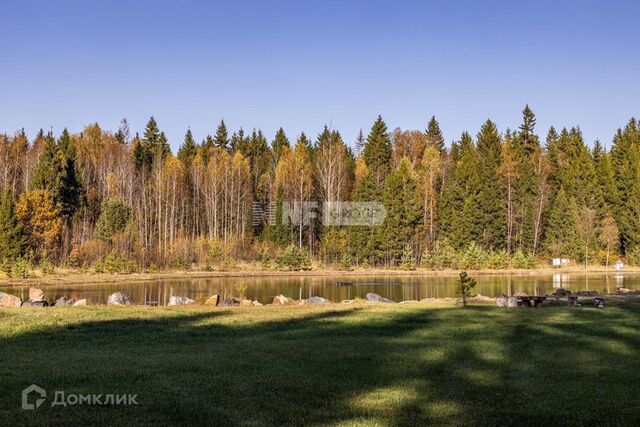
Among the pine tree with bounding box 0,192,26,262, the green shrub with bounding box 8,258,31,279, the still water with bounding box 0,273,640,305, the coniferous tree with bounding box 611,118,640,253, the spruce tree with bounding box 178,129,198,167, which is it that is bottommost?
the still water with bounding box 0,273,640,305

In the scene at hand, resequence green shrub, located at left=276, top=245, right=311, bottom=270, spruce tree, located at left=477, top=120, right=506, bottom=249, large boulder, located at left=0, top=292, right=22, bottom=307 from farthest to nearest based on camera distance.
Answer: spruce tree, located at left=477, top=120, right=506, bottom=249 → green shrub, located at left=276, top=245, right=311, bottom=270 → large boulder, located at left=0, top=292, right=22, bottom=307

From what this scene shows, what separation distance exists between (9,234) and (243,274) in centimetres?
1752

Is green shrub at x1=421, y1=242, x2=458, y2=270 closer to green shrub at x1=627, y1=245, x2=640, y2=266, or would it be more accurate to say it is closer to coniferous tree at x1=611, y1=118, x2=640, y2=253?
green shrub at x1=627, y1=245, x2=640, y2=266

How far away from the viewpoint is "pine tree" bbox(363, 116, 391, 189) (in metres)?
79.0

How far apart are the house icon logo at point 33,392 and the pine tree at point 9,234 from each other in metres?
41.7

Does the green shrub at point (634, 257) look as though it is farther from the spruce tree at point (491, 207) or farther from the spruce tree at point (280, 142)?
the spruce tree at point (280, 142)

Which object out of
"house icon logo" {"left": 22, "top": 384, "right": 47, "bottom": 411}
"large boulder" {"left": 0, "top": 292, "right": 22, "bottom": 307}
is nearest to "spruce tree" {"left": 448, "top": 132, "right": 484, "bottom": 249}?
"large boulder" {"left": 0, "top": 292, "right": 22, "bottom": 307}

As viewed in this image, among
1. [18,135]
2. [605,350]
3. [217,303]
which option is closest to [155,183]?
[18,135]

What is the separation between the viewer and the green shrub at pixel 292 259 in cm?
5553

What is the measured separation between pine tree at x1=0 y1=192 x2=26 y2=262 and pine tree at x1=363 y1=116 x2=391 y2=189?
42010mm

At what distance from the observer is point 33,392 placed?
8.50 m

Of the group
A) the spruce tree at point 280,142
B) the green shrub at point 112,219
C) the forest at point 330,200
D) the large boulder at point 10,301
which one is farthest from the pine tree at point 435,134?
the large boulder at point 10,301

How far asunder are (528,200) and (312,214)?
23992 millimetres

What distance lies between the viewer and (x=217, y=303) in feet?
78.7
